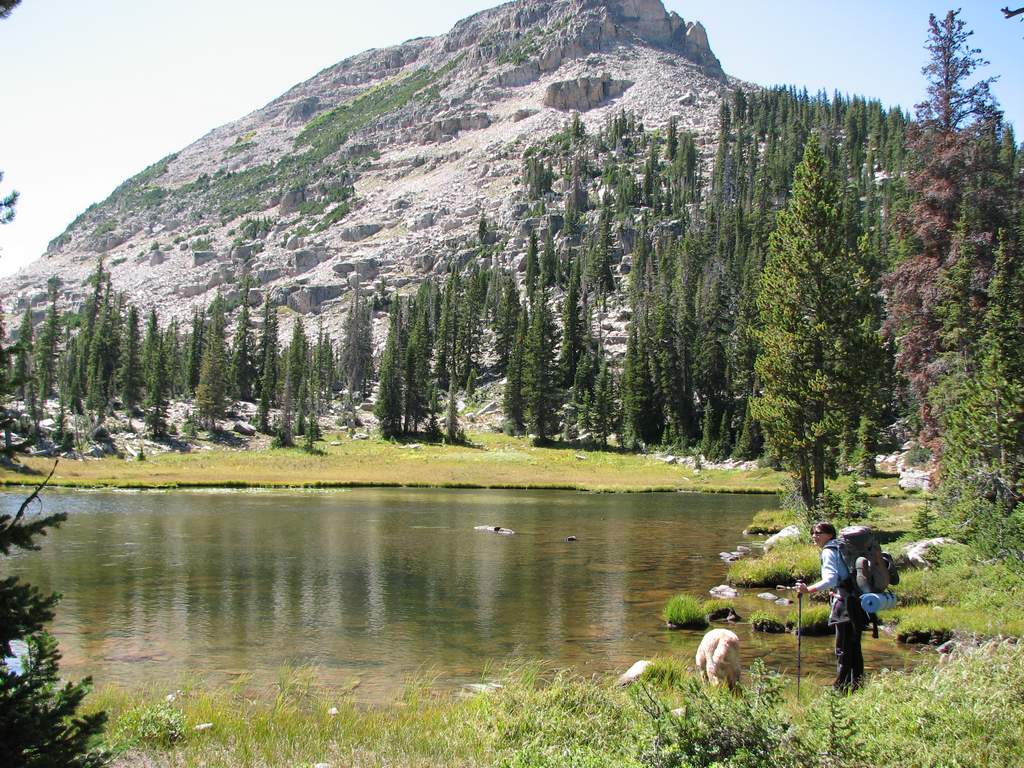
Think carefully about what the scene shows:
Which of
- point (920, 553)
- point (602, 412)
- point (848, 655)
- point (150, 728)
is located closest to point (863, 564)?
point (848, 655)

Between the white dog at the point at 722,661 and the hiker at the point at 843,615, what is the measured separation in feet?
4.55

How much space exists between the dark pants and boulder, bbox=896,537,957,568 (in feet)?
39.9

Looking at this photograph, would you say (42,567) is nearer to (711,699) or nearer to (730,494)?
(711,699)

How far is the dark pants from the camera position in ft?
33.4

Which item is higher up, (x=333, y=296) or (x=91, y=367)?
(x=333, y=296)

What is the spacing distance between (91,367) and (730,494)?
86.6 m

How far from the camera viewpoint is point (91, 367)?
10194 cm

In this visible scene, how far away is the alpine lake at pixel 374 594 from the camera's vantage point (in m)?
14.6

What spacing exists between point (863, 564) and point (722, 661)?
246 cm

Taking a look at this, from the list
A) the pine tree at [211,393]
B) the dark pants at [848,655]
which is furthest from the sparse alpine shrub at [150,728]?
the pine tree at [211,393]

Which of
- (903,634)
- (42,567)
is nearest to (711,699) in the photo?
(903,634)

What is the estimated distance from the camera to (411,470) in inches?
2793

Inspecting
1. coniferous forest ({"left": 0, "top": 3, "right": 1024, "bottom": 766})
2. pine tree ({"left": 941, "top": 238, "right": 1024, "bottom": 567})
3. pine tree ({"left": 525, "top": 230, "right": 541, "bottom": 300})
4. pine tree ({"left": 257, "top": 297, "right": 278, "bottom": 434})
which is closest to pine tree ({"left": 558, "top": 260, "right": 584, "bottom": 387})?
coniferous forest ({"left": 0, "top": 3, "right": 1024, "bottom": 766})

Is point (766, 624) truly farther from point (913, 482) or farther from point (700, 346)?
point (700, 346)
